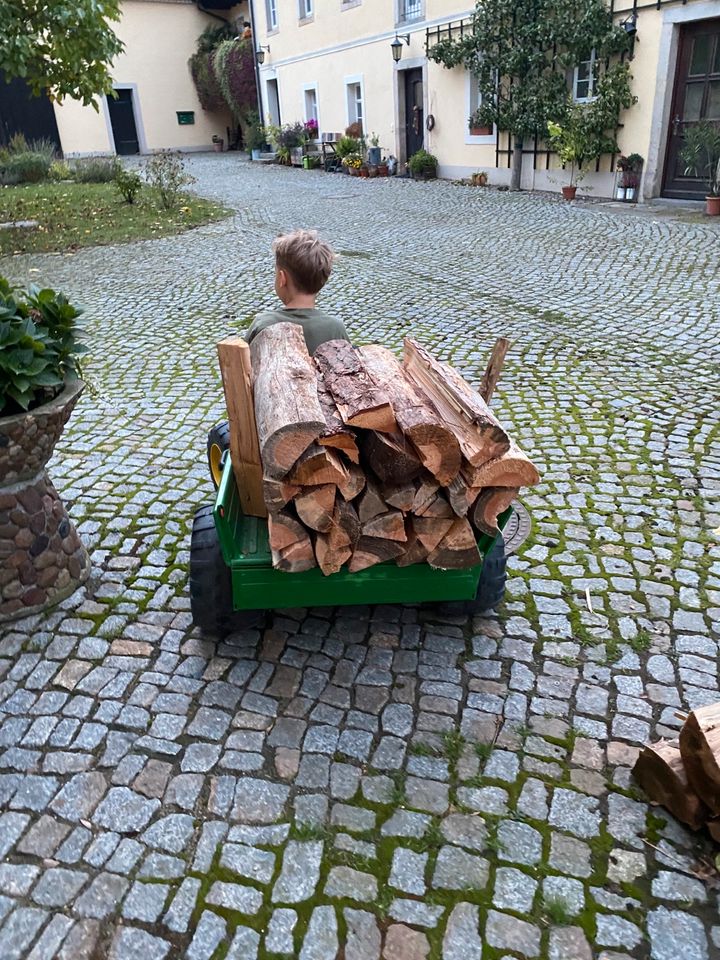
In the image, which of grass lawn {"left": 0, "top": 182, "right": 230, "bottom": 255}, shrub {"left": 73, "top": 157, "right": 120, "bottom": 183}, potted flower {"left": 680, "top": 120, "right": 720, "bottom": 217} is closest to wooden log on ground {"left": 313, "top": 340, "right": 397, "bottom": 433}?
grass lawn {"left": 0, "top": 182, "right": 230, "bottom": 255}

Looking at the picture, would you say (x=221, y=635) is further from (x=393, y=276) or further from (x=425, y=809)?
(x=393, y=276)

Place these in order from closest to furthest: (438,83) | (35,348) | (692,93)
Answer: (35,348) → (692,93) → (438,83)

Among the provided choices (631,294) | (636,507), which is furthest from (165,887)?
(631,294)

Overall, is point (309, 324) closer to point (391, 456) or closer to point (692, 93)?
point (391, 456)

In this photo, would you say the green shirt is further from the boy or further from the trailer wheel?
the trailer wheel

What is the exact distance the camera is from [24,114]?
3122 cm

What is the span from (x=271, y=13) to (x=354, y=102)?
7009 millimetres

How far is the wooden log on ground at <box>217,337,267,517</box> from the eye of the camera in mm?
2801

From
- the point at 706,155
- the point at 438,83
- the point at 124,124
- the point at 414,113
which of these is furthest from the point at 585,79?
the point at 124,124

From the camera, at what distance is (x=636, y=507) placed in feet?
13.5

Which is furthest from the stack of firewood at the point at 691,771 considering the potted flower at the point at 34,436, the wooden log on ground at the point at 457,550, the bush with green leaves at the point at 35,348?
the bush with green leaves at the point at 35,348

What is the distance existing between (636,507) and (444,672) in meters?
1.73

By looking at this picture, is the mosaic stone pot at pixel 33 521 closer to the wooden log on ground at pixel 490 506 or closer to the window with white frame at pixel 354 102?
the wooden log on ground at pixel 490 506

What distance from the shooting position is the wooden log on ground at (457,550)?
2.74 m
